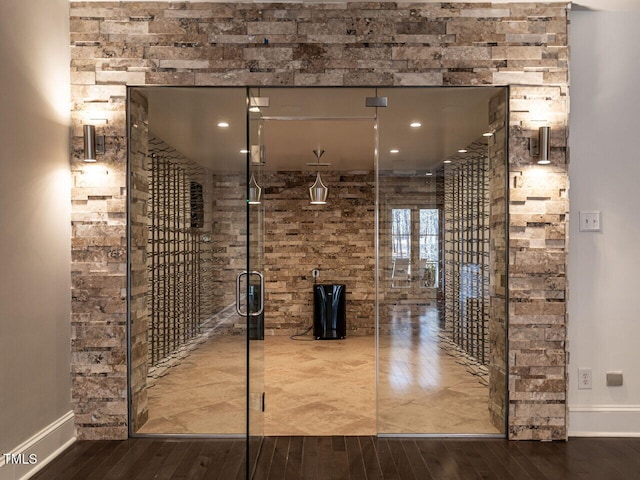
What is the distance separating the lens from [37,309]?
2.89m

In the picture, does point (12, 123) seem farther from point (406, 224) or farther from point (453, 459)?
A: point (453, 459)

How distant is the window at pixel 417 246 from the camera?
338cm

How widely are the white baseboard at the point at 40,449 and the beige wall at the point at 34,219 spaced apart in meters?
0.04

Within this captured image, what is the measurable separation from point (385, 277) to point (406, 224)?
1.23ft

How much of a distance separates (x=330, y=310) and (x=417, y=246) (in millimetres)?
4025

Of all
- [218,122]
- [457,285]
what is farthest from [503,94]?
[218,122]

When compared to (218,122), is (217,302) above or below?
A: below

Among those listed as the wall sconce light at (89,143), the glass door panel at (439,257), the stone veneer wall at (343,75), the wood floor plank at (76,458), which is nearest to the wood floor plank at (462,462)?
the glass door panel at (439,257)

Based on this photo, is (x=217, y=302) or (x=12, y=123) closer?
(x=12, y=123)

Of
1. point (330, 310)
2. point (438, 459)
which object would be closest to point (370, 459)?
point (438, 459)

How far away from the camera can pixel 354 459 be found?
2977 mm

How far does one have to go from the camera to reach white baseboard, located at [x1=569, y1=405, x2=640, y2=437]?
11.0 ft

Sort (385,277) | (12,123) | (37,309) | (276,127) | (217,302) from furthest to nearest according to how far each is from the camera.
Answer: (276,127)
(385,277)
(217,302)
(37,309)
(12,123)

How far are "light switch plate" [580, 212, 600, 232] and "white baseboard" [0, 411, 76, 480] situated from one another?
3.47 meters
